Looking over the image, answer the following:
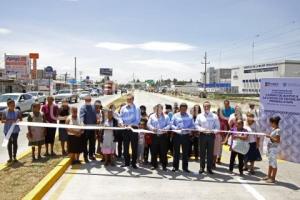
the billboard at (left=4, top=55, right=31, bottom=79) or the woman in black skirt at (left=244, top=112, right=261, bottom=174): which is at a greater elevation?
the billboard at (left=4, top=55, right=31, bottom=79)

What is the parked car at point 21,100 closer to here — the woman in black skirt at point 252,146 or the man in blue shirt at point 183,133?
the man in blue shirt at point 183,133

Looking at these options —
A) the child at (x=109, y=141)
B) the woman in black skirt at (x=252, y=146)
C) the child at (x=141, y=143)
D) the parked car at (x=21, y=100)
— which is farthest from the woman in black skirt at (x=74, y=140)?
the parked car at (x=21, y=100)

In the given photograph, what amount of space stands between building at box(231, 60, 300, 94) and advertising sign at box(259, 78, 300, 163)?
89032 mm

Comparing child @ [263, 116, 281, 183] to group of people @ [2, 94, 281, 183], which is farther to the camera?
group of people @ [2, 94, 281, 183]

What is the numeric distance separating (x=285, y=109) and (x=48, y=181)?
7.20m

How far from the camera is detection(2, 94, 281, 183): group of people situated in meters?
9.29

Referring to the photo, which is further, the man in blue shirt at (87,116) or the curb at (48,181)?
the man in blue shirt at (87,116)

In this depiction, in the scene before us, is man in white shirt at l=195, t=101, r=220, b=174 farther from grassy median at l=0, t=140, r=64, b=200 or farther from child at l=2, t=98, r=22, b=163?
child at l=2, t=98, r=22, b=163

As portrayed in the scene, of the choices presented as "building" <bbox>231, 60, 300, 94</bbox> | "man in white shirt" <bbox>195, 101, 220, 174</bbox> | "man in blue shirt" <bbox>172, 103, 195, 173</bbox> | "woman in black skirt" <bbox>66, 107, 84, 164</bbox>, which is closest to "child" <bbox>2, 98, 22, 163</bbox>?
"woman in black skirt" <bbox>66, 107, 84, 164</bbox>

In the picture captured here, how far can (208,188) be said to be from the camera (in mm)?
7922

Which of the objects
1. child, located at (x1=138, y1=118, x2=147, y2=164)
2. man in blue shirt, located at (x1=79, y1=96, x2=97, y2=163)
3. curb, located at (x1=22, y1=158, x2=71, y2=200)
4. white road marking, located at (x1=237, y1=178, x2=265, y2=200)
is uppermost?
man in blue shirt, located at (x1=79, y1=96, x2=97, y2=163)

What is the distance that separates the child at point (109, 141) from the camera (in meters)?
9.82

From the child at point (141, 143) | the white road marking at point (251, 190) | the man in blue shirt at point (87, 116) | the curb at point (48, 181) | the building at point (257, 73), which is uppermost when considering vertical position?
the building at point (257, 73)

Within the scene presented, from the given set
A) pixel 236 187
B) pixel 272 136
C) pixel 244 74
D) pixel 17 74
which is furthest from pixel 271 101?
pixel 244 74
